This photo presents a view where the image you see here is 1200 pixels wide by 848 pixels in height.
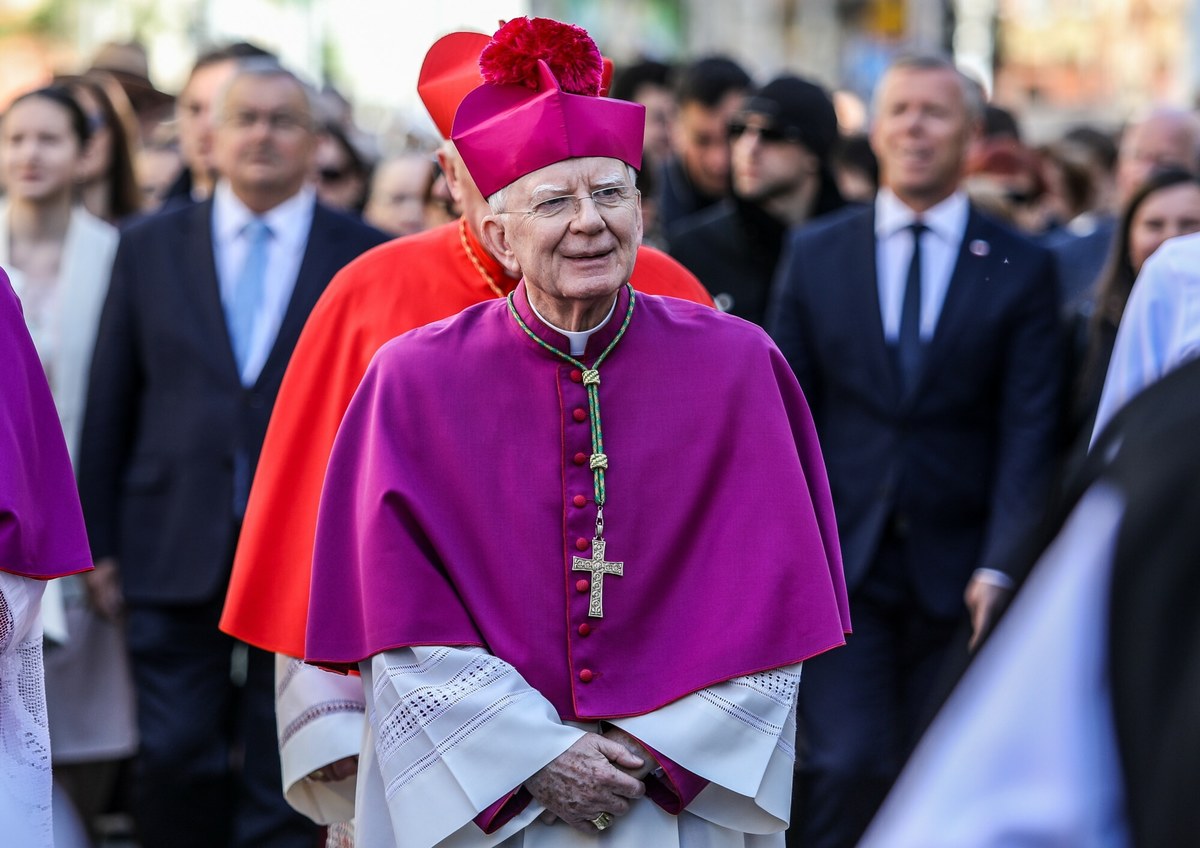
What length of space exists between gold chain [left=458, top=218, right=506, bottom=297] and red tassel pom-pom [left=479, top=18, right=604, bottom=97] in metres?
0.78

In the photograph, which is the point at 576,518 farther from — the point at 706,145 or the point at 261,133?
the point at 706,145

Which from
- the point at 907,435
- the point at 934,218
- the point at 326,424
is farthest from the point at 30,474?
the point at 934,218

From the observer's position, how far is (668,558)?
12.6 ft

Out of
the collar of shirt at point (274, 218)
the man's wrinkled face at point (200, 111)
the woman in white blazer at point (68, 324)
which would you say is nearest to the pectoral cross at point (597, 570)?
the collar of shirt at point (274, 218)

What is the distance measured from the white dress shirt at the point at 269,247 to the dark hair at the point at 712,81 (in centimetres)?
285

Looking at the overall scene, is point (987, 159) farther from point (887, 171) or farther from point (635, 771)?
point (635, 771)

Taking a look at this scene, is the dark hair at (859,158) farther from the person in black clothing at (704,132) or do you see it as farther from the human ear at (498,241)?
the human ear at (498,241)

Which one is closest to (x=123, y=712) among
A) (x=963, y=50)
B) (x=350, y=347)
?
(x=350, y=347)

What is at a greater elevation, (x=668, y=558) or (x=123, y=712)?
(x=668, y=558)

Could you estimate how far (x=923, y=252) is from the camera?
6.23 meters

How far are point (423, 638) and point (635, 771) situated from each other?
1.55 ft

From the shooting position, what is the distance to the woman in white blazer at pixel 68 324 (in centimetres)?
665

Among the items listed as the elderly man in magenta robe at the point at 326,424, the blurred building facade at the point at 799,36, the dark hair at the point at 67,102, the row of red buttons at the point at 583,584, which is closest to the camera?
the row of red buttons at the point at 583,584

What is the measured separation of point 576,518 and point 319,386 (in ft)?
3.56
